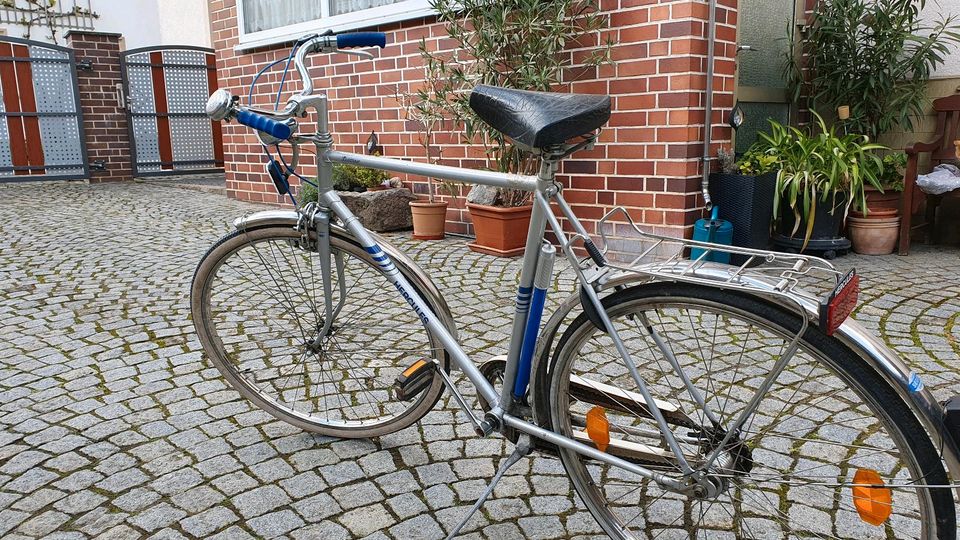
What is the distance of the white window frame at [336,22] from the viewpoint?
553cm

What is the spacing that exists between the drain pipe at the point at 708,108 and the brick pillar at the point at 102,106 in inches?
355

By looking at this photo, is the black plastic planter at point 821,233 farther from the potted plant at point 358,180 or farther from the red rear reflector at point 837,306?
the red rear reflector at point 837,306

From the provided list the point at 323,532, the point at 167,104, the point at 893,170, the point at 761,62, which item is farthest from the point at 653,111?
the point at 167,104

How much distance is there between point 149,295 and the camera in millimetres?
4191

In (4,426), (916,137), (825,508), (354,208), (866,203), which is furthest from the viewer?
(354,208)

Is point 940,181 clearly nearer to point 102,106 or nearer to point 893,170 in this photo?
point 893,170

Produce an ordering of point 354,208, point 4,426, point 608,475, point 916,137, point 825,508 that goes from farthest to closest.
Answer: point 354,208, point 916,137, point 4,426, point 608,475, point 825,508

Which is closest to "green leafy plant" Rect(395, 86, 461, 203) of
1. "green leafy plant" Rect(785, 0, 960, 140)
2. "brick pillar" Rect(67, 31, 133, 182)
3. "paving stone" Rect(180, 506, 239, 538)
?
"green leafy plant" Rect(785, 0, 960, 140)

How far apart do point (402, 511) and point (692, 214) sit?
2.93 meters

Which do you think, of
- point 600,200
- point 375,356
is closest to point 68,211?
point 600,200

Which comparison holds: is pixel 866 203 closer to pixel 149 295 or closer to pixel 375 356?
pixel 375 356

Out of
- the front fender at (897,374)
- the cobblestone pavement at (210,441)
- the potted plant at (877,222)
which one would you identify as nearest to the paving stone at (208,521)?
the cobblestone pavement at (210,441)

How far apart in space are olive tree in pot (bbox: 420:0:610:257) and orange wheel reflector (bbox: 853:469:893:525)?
2927 mm

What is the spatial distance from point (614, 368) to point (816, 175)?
221 cm
